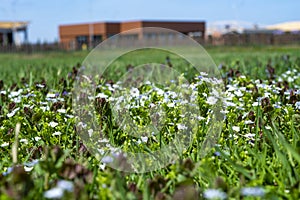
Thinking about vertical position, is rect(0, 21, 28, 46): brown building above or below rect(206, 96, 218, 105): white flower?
above

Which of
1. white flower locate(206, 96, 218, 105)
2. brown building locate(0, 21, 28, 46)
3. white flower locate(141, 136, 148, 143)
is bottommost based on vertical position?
white flower locate(141, 136, 148, 143)

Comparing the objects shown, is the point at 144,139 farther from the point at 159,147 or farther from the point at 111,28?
the point at 111,28

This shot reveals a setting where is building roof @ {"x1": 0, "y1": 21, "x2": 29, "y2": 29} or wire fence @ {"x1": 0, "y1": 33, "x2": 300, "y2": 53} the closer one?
wire fence @ {"x1": 0, "y1": 33, "x2": 300, "y2": 53}

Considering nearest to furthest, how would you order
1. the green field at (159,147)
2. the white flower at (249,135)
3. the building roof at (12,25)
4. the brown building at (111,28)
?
the green field at (159,147) → the white flower at (249,135) → the building roof at (12,25) → the brown building at (111,28)

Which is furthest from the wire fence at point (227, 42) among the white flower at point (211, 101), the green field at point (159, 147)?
the white flower at point (211, 101)

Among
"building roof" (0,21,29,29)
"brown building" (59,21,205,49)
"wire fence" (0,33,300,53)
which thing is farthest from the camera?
"brown building" (59,21,205,49)

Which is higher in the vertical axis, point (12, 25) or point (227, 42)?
point (12, 25)

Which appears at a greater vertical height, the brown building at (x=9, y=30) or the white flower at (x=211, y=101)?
the brown building at (x=9, y=30)

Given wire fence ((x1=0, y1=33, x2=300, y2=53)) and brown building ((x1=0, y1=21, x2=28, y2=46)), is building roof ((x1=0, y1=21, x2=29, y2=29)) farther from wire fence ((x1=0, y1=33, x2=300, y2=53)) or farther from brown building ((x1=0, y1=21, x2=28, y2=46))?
wire fence ((x1=0, y1=33, x2=300, y2=53))

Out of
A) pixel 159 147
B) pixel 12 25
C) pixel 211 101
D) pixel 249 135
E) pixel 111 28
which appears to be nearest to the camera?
pixel 159 147

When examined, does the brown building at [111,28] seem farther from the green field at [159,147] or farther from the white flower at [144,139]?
the white flower at [144,139]

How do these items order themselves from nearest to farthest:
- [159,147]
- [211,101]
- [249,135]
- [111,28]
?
[159,147] → [249,135] → [211,101] → [111,28]

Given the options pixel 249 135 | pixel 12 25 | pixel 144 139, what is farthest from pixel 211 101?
pixel 12 25

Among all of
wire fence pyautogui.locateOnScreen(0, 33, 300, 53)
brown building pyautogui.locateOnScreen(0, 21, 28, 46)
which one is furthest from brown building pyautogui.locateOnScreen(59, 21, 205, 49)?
wire fence pyautogui.locateOnScreen(0, 33, 300, 53)
